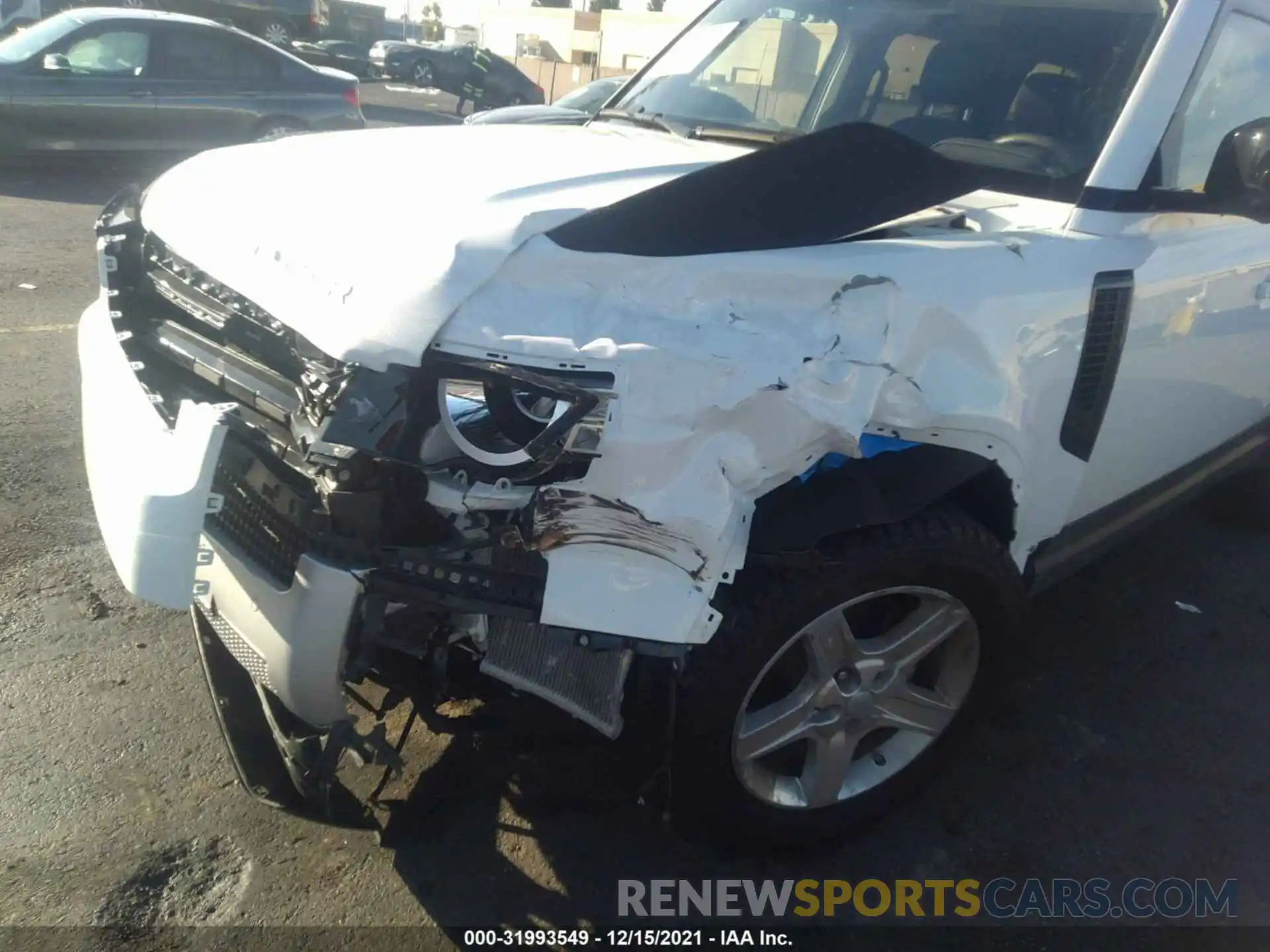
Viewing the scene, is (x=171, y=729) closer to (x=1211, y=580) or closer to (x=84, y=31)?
(x=1211, y=580)

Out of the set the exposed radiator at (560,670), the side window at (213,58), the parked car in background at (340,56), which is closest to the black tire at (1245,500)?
the exposed radiator at (560,670)

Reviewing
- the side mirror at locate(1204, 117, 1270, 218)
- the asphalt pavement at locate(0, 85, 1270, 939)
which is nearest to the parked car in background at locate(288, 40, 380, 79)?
the asphalt pavement at locate(0, 85, 1270, 939)

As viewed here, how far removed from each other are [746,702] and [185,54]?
32.9 ft

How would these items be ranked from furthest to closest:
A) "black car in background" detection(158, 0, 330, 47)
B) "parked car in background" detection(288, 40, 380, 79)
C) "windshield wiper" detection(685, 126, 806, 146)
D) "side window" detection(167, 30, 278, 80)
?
"parked car in background" detection(288, 40, 380, 79), "black car in background" detection(158, 0, 330, 47), "side window" detection(167, 30, 278, 80), "windshield wiper" detection(685, 126, 806, 146)

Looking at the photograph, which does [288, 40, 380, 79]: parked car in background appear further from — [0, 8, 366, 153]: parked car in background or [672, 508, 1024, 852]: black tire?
[672, 508, 1024, 852]: black tire

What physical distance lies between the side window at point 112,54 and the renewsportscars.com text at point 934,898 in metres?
9.89

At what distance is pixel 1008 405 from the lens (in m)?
2.22

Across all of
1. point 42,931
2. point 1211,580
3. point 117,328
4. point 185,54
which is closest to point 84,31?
point 185,54

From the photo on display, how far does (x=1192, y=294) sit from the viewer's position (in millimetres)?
2768

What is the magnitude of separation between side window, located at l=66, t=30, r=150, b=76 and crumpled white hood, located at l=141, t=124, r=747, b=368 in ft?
26.8

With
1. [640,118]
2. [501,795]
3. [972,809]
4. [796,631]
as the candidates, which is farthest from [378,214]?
→ [972,809]

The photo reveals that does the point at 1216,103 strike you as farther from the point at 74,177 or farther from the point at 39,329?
the point at 74,177

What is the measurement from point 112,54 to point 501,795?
9.60 meters

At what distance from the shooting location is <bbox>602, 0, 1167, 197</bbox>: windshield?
278cm
